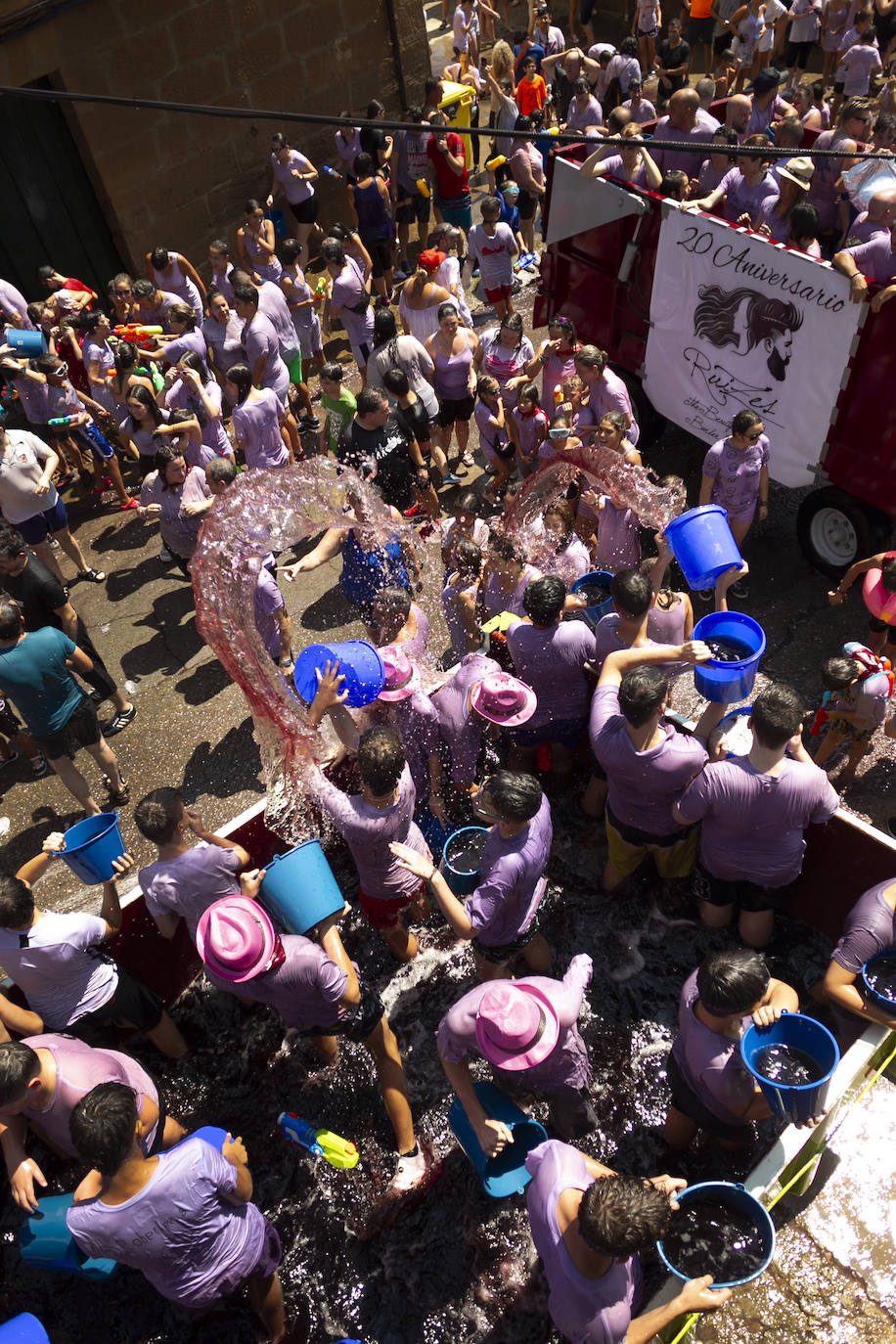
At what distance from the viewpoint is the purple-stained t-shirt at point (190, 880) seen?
4188 mm

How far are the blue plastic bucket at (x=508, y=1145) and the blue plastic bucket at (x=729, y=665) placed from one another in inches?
85.9

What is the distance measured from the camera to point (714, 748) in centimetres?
466

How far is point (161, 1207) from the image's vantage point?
10.4 feet

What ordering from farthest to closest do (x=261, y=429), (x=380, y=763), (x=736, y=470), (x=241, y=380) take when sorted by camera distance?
(x=261, y=429), (x=241, y=380), (x=736, y=470), (x=380, y=763)

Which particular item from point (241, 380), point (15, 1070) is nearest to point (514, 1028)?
point (15, 1070)

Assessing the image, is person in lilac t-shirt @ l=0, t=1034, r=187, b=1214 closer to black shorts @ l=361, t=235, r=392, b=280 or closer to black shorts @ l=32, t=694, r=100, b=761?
black shorts @ l=32, t=694, r=100, b=761

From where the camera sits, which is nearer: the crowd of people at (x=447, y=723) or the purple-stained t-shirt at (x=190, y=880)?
the crowd of people at (x=447, y=723)

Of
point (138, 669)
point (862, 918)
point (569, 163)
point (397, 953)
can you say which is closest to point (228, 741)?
point (138, 669)

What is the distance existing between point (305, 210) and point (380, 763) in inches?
415

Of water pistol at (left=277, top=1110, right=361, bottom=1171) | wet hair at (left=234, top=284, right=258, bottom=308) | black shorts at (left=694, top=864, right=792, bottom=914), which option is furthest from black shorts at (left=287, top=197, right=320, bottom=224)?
water pistol at (left=277, top=1110, right=361, bottom=1171)

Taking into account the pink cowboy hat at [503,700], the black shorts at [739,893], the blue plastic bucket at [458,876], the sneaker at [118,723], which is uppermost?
the pink cowboy hat at [503,700]

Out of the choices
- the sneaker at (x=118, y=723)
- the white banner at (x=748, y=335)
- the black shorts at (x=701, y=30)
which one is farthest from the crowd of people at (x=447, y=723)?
the black shorts at (x=701, y=30)

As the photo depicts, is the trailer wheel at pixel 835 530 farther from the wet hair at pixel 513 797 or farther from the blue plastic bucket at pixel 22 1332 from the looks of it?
the blue plastic bucket at pixel 22 1332

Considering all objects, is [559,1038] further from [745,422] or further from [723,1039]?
[745,422]
